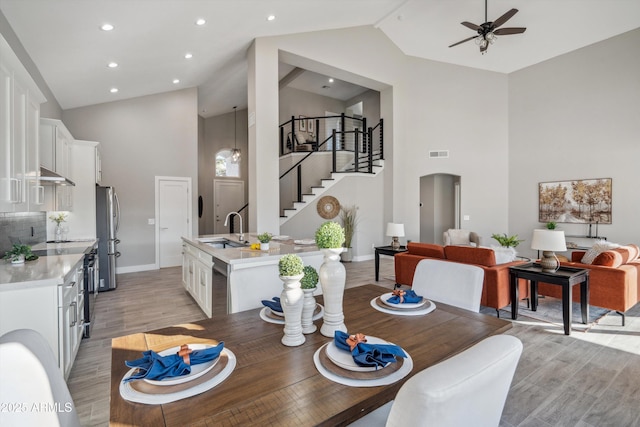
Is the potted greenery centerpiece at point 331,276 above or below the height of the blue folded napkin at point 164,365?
above

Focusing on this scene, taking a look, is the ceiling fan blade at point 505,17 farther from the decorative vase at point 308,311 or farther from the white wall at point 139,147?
the white wall at point 139,147

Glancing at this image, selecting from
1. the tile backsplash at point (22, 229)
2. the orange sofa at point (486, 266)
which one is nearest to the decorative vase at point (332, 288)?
the orange sofa at point (486, 266)

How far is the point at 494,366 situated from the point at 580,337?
3.47m

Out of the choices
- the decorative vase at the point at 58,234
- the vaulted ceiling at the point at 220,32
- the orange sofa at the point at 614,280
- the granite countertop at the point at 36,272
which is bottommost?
the orange sofa at the point at 614,280

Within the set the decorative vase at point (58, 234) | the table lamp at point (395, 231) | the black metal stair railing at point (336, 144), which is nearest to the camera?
the decorative vase at point (58, 234)

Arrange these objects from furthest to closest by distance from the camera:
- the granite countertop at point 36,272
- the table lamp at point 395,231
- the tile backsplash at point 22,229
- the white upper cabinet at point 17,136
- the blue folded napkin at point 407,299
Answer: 1. the table lamp at point 395,231
2. the tile backsplash at point 22,229
3. the white upper cabinet at point 17,136
4. the granite countertop at point 36,272
5. the blue folded napkin at point 407,299

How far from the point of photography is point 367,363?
1128 millimetres

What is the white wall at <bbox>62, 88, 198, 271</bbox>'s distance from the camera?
630 centimetres

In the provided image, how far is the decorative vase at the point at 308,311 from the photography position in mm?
1420

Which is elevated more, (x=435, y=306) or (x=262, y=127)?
(x=262, y=127)

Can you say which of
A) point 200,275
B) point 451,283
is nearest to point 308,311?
point 451,283

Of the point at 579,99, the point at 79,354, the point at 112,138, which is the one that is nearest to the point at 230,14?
the point at 112,138

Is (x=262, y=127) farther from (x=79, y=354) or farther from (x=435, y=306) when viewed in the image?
(x=435, y=306)

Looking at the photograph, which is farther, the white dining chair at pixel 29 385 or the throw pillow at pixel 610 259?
the throw pillow at pixel 610 259
